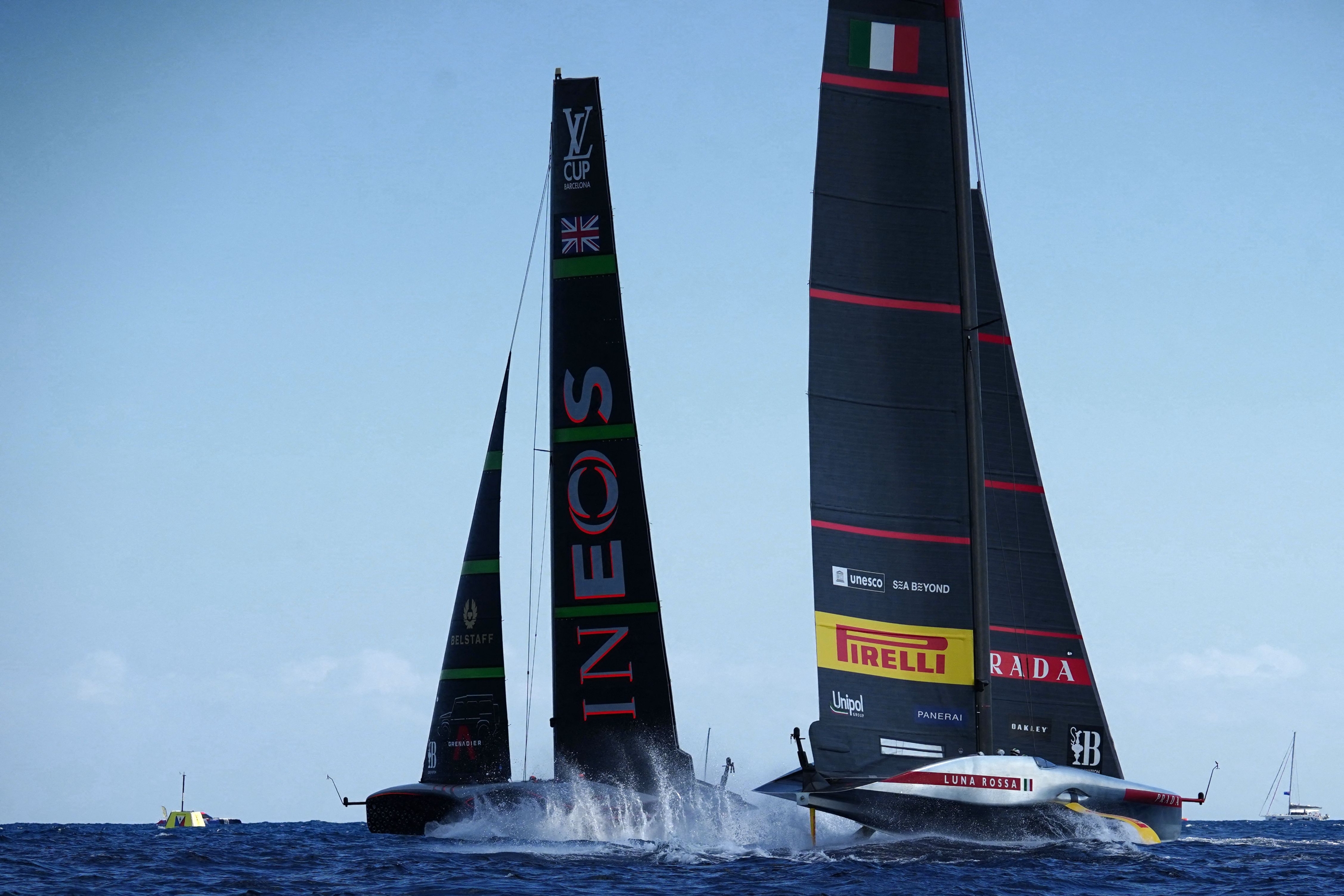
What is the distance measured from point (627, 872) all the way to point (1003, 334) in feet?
43.5

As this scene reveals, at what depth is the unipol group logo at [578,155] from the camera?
2658cm

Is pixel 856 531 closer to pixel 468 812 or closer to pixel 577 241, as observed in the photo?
pixel 577 241

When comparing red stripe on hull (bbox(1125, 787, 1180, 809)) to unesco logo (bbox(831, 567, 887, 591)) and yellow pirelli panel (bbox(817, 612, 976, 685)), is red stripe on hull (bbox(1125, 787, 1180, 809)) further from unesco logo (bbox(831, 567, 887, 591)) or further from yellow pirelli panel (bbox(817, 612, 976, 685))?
unesco logo (bbox(831, 567, 887, 591))

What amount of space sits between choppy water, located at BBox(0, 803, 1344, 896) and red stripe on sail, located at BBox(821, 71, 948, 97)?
10.3 meters

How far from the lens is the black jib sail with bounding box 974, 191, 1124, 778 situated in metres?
25.0

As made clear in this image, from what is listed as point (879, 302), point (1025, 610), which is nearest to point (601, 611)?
point (1025, 610)

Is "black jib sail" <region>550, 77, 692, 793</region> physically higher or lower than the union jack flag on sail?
lower

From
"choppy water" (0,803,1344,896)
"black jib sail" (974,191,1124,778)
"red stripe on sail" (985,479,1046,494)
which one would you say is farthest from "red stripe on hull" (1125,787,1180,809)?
"red stripe on sail" (985,479,1046,494)

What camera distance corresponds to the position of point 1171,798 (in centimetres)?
2202

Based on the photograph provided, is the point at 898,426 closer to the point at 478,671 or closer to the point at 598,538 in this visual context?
the point at 598,538

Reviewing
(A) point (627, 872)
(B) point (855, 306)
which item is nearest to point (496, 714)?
(A) point (627, 872)

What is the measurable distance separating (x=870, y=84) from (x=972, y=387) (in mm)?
4508

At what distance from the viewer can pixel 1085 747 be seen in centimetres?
2498

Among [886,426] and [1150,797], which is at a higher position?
[886,426]
